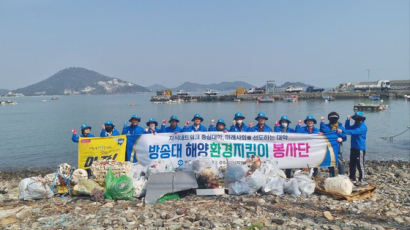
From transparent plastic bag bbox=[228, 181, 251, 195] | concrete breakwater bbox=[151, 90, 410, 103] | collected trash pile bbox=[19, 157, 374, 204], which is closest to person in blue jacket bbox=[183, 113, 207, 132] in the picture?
collected trash pile bbox=[19, 157, 374, 204]

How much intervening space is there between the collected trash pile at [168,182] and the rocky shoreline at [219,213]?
20 cm

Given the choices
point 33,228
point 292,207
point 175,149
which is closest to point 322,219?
point 292,207

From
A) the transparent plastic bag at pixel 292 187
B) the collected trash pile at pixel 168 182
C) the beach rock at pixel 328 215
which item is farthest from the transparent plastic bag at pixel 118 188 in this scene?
the beach rock at pixel 328 215

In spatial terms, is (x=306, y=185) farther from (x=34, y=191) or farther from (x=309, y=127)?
(x=34, y=191)

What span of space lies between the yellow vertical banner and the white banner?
1.29 metres

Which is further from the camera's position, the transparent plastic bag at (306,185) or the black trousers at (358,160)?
the black trousers at (358,160)

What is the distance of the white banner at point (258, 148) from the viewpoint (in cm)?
768

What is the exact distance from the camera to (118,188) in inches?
250

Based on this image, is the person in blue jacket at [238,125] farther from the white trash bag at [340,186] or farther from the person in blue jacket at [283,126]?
the white trash bag at [340,186]

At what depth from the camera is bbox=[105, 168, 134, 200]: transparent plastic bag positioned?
20.9ft

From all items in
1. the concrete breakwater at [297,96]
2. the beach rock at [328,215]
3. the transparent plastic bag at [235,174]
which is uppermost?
the concrete breakwater at [297,96]

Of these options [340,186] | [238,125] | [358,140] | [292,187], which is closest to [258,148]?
[238,125]

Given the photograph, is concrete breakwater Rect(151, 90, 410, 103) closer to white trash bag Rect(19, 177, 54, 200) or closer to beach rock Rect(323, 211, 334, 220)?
white trash bag Rect(19, 177, 54, 200)

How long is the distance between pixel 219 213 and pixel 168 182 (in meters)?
1.48
